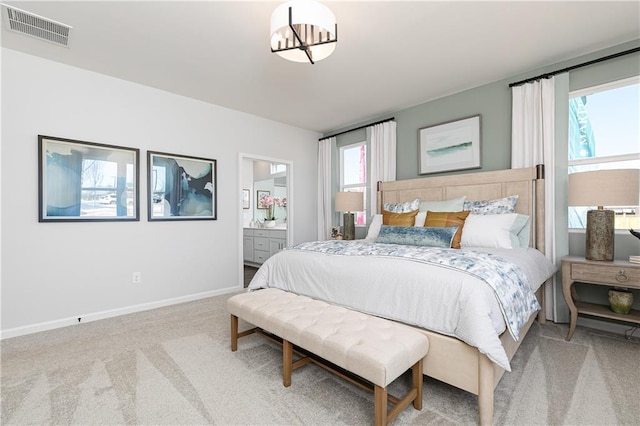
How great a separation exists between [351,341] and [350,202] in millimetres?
3049

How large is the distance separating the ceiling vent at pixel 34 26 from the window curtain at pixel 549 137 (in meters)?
4.34

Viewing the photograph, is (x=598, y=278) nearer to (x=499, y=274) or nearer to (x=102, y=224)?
(x=499, y=274)

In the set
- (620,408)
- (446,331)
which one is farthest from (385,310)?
(620,408)

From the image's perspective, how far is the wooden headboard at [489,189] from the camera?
302 cm

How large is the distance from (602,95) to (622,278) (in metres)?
1.78

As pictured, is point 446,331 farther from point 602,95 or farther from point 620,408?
point 602,95

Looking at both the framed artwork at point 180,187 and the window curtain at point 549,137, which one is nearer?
the window curtain at point 549,137

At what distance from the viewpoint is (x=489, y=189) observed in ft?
11.0

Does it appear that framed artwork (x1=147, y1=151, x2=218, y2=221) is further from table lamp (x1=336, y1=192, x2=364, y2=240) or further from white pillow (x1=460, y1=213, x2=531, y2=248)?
white pillow (x1=460, y1=213, x2=531, y2=248)

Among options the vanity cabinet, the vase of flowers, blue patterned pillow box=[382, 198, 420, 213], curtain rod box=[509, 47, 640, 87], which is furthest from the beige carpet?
the vase of flowers

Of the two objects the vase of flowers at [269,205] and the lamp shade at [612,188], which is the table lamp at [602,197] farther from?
the vase of flowers at [269,205]

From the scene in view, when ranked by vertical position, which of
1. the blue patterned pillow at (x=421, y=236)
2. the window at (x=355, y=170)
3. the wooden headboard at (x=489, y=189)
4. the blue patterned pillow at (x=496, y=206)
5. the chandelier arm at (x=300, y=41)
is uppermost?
the chandelier arm at (x=300, y=41)

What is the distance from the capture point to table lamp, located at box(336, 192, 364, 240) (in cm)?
447

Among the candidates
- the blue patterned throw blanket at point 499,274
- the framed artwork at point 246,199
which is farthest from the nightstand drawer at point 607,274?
the framed artwork at point 246,199
